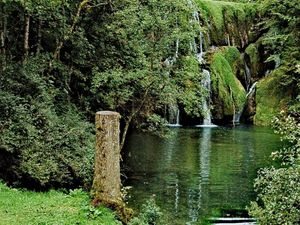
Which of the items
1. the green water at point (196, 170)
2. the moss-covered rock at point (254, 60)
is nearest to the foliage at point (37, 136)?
the green water at point (196, 170)

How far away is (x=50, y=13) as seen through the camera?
16.2m

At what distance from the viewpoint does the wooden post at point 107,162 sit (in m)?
10.6

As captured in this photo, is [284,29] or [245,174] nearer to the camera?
[245,174]

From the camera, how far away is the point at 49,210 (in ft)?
33.6

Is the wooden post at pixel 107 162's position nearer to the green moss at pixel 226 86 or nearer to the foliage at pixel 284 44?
the foliage at pixel 284 44

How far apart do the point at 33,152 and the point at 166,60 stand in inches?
271

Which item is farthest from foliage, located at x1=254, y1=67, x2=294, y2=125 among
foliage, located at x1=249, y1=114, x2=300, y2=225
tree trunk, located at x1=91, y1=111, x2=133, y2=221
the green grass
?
tree trunk, located at x1=91, y1=111, x2=133, y2=221

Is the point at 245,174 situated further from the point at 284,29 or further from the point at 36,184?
the point at 284,29

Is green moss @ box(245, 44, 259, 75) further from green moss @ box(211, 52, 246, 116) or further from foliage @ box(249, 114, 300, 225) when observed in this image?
foliage @ box(249, 114, 300, 225)

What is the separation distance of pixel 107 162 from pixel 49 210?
61.2 inches

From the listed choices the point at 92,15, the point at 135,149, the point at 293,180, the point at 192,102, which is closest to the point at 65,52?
the point at 92,15

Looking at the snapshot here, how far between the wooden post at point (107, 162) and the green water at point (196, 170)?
2.91 metres

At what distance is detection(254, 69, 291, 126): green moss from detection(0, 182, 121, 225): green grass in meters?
27.6

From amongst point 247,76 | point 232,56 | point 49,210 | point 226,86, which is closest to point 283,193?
point 49,210
